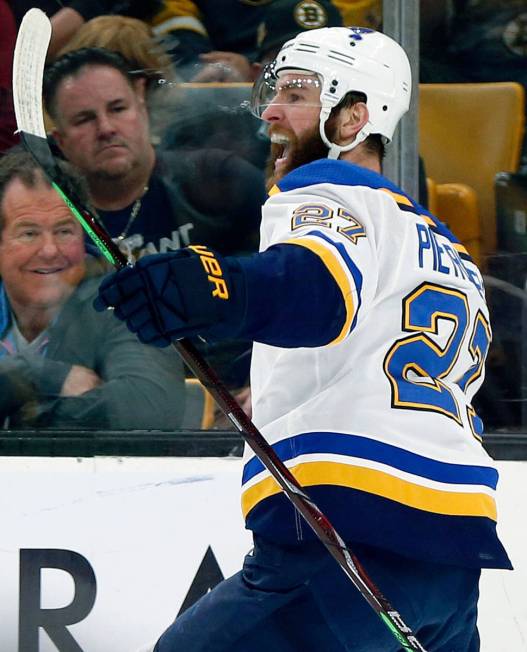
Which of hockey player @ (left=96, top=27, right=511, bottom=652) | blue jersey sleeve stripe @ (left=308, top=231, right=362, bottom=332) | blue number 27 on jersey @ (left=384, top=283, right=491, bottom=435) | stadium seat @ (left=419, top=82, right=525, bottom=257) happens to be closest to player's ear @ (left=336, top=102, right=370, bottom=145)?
hockey player @ (left=96, top=27, right=511, bottom=652)

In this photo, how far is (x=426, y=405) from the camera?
6.03 feet

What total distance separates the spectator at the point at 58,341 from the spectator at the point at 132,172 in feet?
0.31

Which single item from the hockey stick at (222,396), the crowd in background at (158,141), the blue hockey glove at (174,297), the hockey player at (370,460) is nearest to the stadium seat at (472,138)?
the crowd in background at (158,141)

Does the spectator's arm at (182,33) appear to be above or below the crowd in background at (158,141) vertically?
above

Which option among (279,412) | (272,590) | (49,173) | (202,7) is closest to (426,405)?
(279,412)

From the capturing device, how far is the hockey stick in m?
1.69

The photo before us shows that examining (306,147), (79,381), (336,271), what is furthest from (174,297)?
(79,381)

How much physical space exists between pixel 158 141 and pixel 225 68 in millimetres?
233

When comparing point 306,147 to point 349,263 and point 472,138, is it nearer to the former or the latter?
point 349,263

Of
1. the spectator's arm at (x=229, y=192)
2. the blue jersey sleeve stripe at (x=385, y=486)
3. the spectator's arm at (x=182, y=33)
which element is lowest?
the blue jersey sleeve stripe at (x=385, y=486)

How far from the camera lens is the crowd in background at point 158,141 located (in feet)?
10.5

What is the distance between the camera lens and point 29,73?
174 cm

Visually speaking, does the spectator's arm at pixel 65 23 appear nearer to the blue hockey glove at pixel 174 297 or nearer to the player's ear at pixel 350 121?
the player's ear at pixel 350 121

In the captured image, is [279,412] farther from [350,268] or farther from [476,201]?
[476,201]
